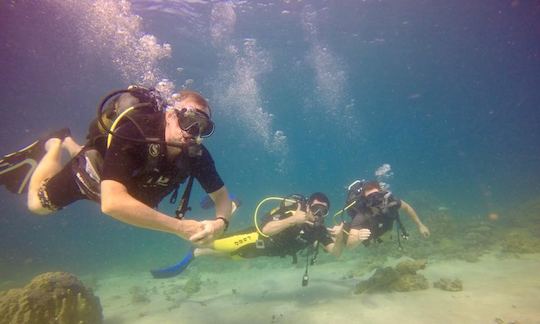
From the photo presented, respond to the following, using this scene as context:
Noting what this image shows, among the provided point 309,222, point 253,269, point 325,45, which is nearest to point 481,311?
point 309,222

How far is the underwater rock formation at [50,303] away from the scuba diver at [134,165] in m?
3.12

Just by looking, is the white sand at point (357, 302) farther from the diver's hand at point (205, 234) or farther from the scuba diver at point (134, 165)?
the diver's hand at point (205, 234)

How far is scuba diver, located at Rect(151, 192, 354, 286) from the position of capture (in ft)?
24.3

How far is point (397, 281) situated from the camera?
8.38m

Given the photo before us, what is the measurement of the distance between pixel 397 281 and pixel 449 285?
1231 mm

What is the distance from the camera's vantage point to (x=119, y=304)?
11.1m

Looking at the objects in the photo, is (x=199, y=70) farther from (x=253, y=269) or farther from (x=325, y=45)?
(x=253, y=269)

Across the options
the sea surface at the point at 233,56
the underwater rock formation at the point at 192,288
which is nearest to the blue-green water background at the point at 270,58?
the sea surface at the point at 233,56

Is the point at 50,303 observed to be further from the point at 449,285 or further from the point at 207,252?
the point at 449,285

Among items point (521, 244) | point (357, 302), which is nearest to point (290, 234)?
point (357, 302)

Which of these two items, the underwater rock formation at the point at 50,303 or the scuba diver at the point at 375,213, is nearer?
the underwater rock formation at the point at 50,303

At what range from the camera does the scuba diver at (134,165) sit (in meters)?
2.76

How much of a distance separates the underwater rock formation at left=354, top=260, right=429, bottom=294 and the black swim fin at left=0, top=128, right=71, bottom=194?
786cm

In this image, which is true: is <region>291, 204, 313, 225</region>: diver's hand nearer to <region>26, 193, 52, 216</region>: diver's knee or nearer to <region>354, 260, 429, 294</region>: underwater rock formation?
<region>354, 260, 429, 294</region>: underwater rock formation
